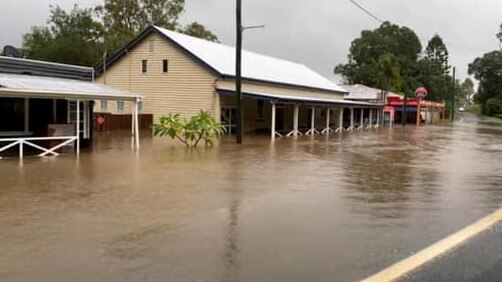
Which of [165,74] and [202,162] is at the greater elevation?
[165,74]

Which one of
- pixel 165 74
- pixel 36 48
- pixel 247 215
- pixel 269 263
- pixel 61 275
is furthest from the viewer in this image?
pixel 36 48

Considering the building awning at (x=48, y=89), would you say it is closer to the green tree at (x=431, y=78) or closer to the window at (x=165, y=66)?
the window at (x=165, y=66)

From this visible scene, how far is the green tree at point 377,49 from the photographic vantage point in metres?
95.2

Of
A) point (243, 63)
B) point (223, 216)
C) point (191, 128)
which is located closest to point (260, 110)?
point (243, 63)

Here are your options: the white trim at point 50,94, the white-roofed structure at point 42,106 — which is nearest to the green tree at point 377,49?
the white-roofed structure at point 42,106

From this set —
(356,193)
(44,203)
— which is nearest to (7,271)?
(44,203)

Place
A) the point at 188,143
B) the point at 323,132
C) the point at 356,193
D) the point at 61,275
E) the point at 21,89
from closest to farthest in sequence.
A: 1. the point at 61,275
2. the point at 356,193
3. the point at 21,89
4. the point at 188,143
5. the point at 323,132

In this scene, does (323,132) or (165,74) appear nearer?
(165,74)

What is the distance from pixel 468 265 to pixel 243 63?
37923 millimetres

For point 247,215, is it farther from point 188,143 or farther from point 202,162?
point 188,143

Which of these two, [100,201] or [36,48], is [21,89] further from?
[36,48]

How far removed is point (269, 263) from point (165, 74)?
1346 inches

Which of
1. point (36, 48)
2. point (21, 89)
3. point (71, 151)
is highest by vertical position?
point (36, 48)

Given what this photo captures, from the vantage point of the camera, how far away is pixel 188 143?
28.5 metres
